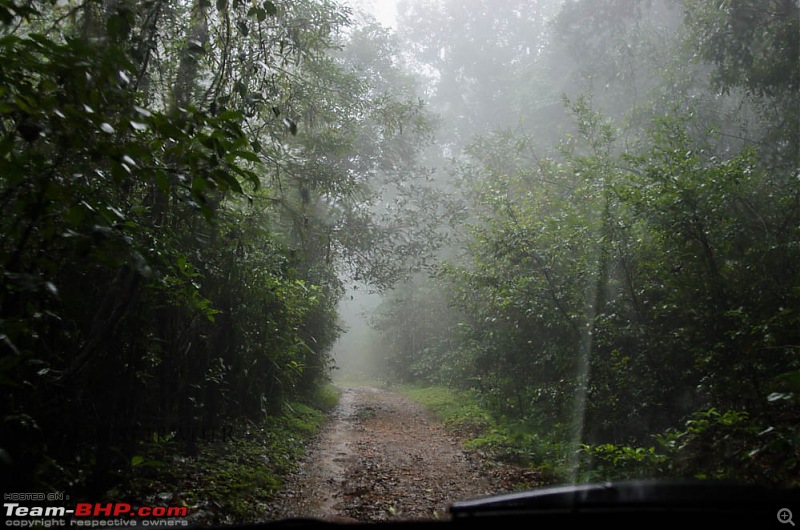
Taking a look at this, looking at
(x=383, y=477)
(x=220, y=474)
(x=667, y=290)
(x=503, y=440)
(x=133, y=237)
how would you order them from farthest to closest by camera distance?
(x=503, y=440) → (x=667, y=290) → (x=383, y=477) → (x=220, y=474) → (x=133, y=237)

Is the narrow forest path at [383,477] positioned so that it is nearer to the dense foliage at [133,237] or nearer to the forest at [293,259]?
the forest at [293,259]

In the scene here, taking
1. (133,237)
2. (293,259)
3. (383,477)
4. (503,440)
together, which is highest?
(293,259)

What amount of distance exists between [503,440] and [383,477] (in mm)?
2806

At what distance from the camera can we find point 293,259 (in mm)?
7840

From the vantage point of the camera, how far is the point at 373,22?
2225 cm

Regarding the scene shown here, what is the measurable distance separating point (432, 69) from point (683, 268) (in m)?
29.8

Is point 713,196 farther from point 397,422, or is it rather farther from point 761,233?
point 397,422

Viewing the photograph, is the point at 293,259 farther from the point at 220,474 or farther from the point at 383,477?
the point at 383,477

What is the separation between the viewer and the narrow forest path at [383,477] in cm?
523
